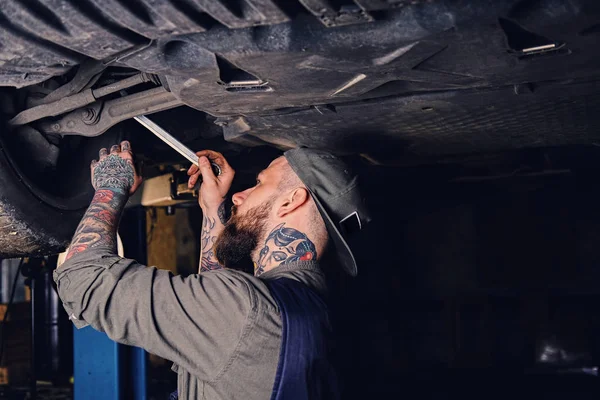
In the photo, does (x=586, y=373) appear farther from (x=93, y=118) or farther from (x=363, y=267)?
(x=93, y=118)

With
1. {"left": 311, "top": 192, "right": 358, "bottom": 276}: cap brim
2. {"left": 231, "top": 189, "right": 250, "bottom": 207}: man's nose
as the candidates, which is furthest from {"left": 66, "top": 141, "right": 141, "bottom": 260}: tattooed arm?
{"left": 311, "top": 192, "right": 358, "bottom": 276}: cap brim

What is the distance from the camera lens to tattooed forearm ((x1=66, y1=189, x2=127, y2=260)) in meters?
1.46

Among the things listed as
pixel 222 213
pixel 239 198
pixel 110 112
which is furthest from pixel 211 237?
pixel 110 112

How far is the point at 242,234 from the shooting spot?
65.7 inches

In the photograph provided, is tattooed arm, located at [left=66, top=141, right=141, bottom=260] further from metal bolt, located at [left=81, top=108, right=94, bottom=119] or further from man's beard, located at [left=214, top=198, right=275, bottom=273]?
man's beard, located at [left=214, top=198, right=275, bottom=273]

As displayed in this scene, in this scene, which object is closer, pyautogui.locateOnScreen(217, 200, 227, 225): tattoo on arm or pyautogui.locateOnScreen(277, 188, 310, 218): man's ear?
pyautogui.locateOnScreen(277, 188, 310, 218): man's ear

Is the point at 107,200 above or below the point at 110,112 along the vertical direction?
below

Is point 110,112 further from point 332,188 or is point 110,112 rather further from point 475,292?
point 475,292

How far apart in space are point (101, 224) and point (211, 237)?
0.43m

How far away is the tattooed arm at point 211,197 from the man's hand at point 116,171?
20cm

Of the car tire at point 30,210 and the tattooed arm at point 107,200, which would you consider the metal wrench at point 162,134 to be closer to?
the tattooed arm at point 107,200

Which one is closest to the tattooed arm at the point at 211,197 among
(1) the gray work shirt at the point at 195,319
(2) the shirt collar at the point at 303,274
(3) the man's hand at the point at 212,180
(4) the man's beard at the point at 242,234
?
(3) the man's hand at the point at 212,180

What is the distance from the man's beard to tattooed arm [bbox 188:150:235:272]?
0.11m

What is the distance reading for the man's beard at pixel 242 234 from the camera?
166 cm
